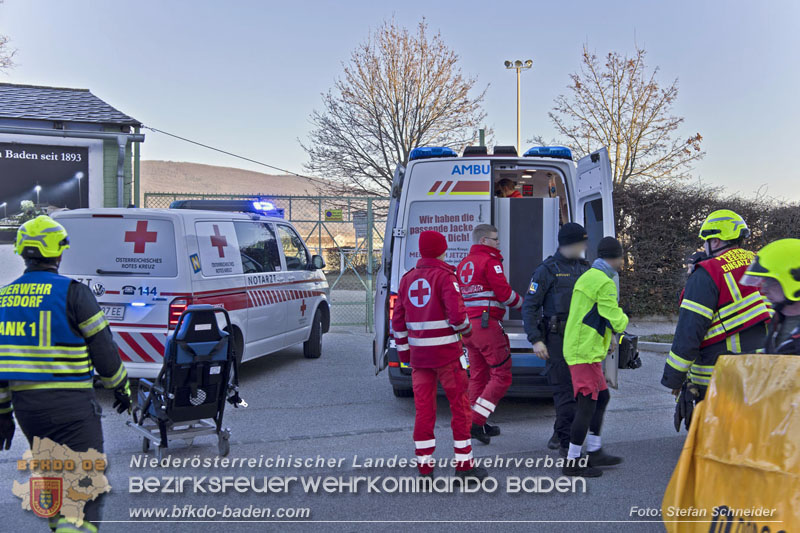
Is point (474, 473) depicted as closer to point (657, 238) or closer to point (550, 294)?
point (550, 294)

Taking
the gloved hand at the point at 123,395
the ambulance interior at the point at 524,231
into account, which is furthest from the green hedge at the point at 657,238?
the gloved hand at the point at 123,395

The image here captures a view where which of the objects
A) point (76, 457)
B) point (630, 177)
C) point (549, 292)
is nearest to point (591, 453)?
point (549, 292)

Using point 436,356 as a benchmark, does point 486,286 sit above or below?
above

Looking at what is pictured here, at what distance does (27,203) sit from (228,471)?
1036 cm

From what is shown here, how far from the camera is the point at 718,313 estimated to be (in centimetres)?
433

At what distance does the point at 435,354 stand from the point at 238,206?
5.79 m

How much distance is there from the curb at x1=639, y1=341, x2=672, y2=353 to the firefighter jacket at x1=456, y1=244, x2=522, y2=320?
6.04 metres

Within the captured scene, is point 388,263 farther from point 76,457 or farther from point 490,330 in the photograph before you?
point 76,457

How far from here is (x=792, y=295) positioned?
299 cm

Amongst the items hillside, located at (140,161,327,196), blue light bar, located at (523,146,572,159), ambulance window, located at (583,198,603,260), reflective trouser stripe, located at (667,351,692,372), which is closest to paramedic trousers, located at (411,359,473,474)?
reflective trouser stripe, located at (667,351,692,372)

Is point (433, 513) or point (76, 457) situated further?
point (433, 513)

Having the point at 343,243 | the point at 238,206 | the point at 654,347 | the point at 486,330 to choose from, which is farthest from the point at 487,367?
the point at 343,243

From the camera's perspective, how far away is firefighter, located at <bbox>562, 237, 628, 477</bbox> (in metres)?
4.87

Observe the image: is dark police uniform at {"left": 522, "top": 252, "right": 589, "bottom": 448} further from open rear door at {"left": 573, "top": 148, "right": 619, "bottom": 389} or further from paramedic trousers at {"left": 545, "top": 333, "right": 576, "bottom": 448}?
open rear door at {"left": 573, "top": 148, "right": 619, "bottom": 389}
